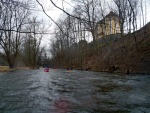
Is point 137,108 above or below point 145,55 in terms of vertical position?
below

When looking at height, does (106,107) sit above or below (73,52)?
below

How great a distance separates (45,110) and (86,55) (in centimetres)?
4042

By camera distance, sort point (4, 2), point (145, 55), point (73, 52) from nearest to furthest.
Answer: point (4, 2) → point (145, 55) → point (73, 52)

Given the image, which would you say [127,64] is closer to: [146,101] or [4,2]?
[146,101]

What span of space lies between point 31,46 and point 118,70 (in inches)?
1309

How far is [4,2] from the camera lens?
4062mm

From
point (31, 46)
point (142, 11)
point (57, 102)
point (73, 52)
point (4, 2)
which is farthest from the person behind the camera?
point (73, 52)

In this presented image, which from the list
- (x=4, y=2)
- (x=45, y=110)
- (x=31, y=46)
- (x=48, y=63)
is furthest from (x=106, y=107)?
(x=48, y=63)

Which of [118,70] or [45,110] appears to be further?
[118,70]

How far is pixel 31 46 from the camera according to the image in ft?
169

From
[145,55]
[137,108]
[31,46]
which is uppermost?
[31,46]

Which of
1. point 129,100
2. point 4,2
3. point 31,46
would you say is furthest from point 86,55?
point 4,2

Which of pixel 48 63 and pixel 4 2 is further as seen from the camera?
pixel 48 63

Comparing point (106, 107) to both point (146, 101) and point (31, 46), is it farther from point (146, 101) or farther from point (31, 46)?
point (31, 46)
